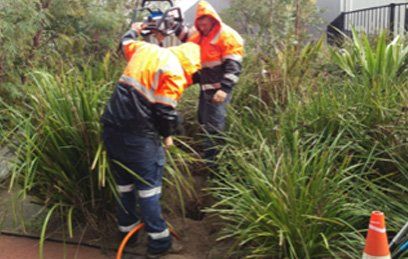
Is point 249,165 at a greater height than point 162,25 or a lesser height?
lesser

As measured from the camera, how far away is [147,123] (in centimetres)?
375

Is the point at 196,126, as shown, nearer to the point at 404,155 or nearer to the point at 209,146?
the point at 209,146

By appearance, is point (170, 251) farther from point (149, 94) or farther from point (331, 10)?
point (331, 10)

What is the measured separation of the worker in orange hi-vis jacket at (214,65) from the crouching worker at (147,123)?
99cm

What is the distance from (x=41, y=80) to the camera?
450 cm

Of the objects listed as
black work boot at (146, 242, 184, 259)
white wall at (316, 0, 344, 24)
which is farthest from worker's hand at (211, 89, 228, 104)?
white wall at (316, 0, 344, 24)

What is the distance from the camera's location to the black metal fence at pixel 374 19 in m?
10.6

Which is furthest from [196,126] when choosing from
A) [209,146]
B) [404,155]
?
[404,155]

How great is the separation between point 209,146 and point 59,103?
151 centimetres

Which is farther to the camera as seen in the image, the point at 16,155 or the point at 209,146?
the point at 209,146

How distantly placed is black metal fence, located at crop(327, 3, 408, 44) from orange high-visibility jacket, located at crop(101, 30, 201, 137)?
671cm

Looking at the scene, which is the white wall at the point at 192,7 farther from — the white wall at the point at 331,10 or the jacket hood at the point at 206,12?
the jacket hood at the point at 206,12

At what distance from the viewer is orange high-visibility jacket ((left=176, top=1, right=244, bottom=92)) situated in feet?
16.4

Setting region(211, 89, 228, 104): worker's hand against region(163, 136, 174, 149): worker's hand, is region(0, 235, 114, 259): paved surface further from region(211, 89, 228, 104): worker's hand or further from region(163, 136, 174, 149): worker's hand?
region(211, 89, 228, 104): worker's hand
